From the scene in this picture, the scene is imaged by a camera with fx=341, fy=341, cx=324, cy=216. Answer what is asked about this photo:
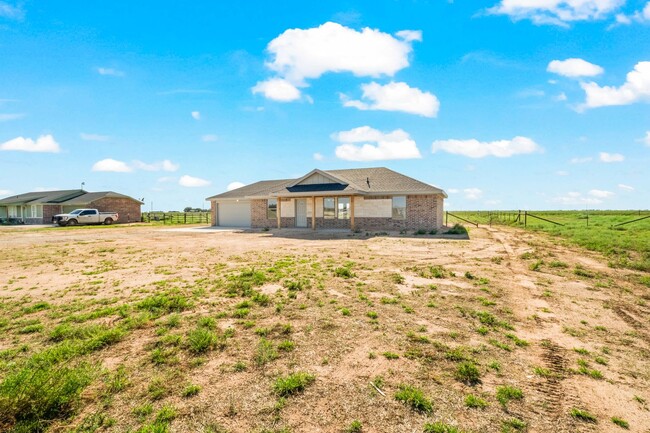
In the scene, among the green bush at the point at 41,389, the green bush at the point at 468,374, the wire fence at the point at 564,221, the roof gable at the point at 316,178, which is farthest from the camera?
the wire fence at the point at 564,221

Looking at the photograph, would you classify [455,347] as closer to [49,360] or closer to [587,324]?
[587,324]

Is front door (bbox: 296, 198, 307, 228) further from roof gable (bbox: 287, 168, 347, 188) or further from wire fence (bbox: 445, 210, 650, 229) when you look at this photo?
wire fence (bbox: 445, 210, 650, 229)

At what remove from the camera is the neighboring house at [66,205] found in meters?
41.7

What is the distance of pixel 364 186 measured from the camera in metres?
25.4

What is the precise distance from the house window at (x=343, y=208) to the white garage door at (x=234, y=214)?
29.7 ft

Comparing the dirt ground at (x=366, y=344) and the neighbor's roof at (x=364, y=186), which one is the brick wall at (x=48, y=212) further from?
the dirt ground at (x=366, y=344)

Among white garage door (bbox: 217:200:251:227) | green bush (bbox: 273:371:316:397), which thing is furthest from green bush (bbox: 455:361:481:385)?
white garage door (bbox: 217:200:251:227)

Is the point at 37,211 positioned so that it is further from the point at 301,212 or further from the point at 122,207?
the point at 301,212

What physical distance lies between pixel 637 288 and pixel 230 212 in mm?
28499

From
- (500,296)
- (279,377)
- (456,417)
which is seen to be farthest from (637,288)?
(279,377)

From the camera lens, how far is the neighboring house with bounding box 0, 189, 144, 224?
137 ft

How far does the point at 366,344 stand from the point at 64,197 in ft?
174

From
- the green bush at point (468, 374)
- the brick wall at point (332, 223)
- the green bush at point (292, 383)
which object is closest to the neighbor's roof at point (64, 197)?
the brick wall at point (332, 223)

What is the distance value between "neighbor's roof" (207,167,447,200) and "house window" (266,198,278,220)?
0.77 metres
